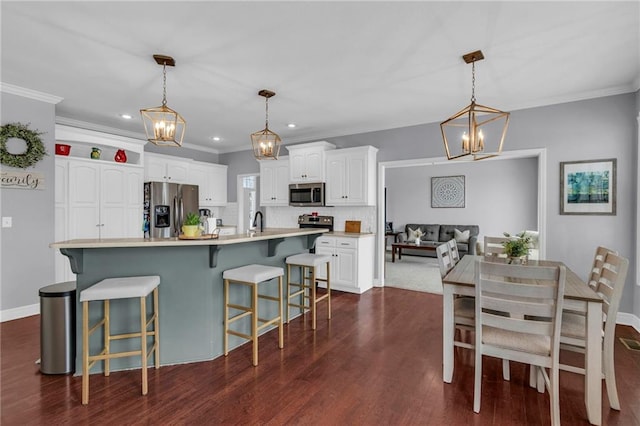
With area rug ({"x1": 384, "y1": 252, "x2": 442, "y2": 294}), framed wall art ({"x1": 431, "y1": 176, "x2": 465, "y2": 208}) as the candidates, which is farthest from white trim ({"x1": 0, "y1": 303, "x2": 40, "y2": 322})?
framed wall art ({"x1": 431, "y1": 176, "x2": 465, "y2": 208})

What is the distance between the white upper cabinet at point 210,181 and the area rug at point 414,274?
12.9 ft

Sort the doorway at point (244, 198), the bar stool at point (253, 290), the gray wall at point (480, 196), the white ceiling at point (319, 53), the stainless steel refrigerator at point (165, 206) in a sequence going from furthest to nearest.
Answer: the gray wall at point (480, 196)
the doorway at point (244, 198)
the stainless steel refrigerator at point (165, 206)
the bar stool at point (253, 290)
the white ceiling at point (319, 53)

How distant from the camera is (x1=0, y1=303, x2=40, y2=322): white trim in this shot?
3.49 m

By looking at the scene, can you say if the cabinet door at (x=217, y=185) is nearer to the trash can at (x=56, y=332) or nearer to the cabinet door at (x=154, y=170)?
the cabinet door at (x=154, y=170)

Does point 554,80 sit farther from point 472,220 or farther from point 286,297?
point 472,220

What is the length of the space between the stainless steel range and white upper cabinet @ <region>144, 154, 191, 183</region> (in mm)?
2420

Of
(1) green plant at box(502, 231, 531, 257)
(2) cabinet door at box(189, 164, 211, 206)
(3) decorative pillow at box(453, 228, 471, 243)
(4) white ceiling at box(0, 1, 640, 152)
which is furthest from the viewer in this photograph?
(3) decorative pillow at box(453, 228, 471, 243)

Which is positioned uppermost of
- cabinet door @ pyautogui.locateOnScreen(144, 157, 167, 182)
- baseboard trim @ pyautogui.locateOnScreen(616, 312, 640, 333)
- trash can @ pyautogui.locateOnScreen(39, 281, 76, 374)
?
cabinet door @ pyautogui.locateOnScreen(144, 157, 167, 182)

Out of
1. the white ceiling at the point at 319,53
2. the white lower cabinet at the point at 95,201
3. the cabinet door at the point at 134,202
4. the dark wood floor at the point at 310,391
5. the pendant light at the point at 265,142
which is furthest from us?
the cabinet door at the point at 134,202

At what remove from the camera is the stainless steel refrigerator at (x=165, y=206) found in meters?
5.16

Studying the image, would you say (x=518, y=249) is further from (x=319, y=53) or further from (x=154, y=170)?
(x=154, y=170)

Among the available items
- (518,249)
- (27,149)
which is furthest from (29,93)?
(518,249)

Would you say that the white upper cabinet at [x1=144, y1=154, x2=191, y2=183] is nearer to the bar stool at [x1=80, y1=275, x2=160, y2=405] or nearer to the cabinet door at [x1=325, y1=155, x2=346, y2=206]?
the cabinet door at [x1=325, y1=155, x2=346, y2=206]

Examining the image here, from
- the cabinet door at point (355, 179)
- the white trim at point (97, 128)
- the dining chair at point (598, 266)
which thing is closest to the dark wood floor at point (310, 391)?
the dining chair at point (598, 266)
